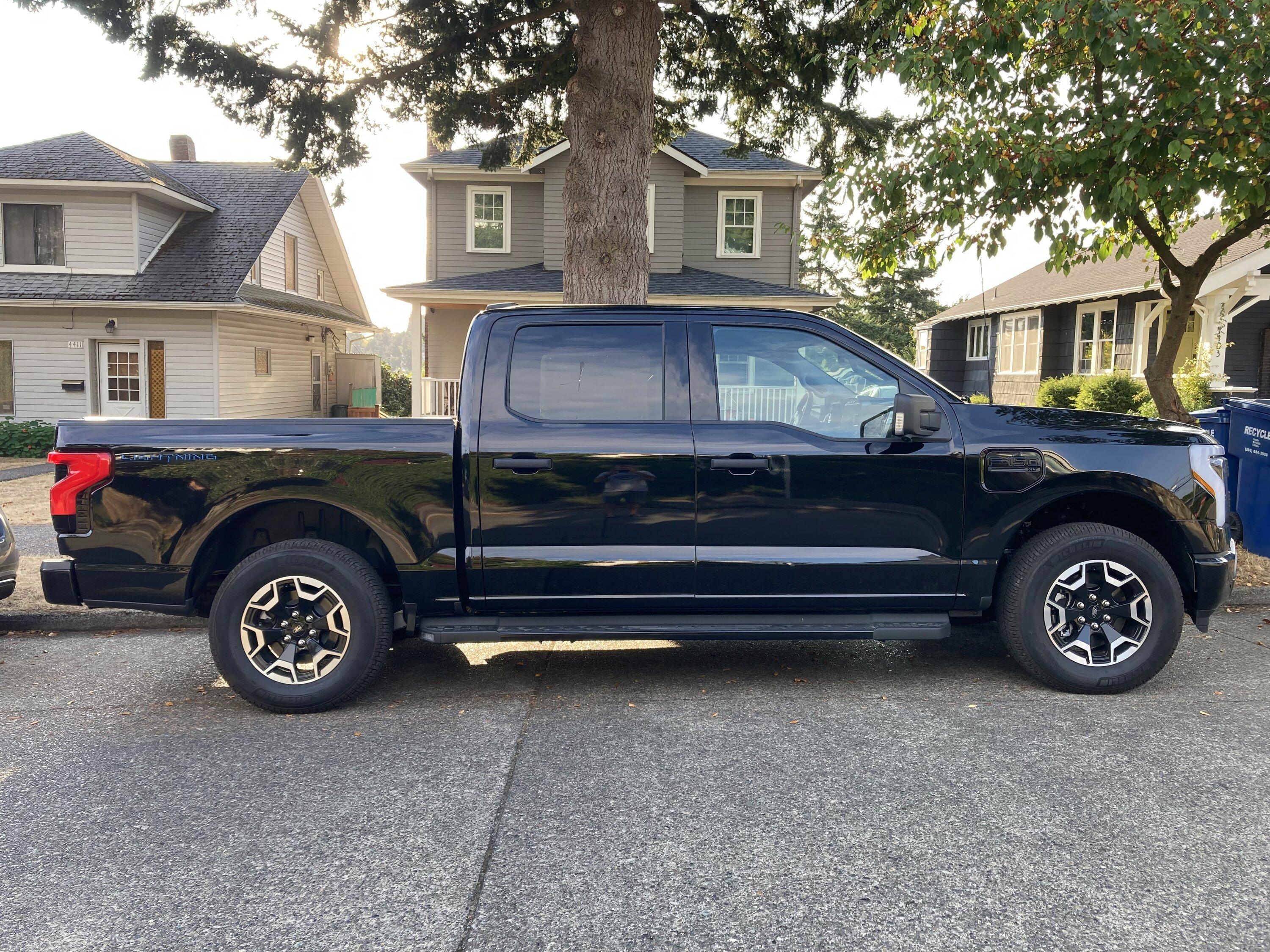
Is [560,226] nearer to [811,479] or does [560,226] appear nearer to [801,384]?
[801,384]

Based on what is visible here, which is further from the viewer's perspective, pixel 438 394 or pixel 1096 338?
pixel 1096 338

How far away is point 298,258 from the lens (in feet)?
85.0

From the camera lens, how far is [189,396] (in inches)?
829

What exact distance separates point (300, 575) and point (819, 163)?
955 cm

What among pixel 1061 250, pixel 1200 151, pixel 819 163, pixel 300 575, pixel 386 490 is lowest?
pixel 300 575

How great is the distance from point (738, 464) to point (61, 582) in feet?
11.2

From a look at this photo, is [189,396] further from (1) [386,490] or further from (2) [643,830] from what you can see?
(2) [643,830]

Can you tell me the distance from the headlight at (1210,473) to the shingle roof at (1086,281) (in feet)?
36.3

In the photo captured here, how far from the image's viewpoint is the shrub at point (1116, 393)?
61.7 feet

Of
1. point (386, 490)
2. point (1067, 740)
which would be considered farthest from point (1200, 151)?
point (386, 490)

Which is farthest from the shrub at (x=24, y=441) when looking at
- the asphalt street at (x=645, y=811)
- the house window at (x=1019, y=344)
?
the house window at (x=1019, y=344)

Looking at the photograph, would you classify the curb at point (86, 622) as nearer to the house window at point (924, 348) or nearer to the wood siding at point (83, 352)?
the wood siding at point (83, 352)

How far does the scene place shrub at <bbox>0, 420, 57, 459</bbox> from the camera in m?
18.7

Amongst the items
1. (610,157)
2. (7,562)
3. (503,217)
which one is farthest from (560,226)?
(7,562)
